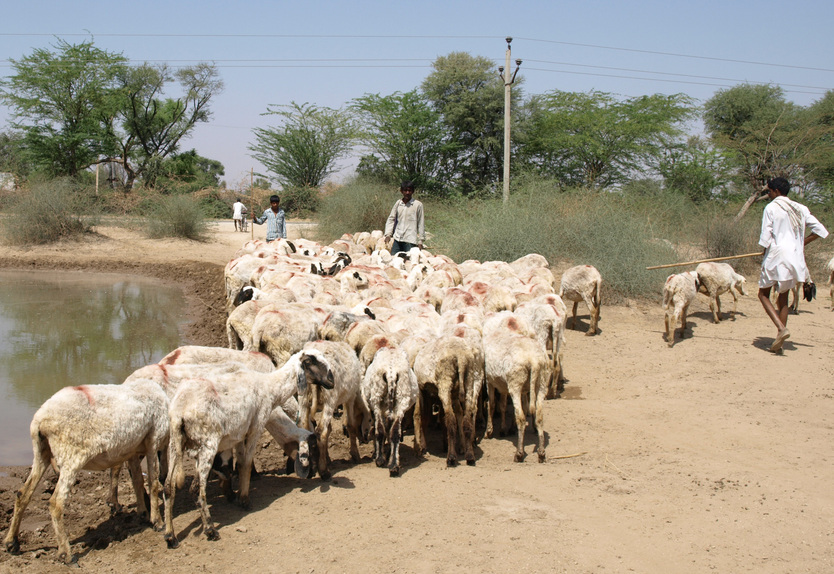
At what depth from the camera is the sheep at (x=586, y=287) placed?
33.8 feet

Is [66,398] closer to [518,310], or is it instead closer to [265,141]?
Result: [518,310]

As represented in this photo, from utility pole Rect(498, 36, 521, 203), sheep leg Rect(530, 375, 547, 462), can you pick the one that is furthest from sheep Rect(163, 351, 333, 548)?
utility pole Rect(498, 36, 521, 203)

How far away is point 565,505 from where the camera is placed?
14.9 feet

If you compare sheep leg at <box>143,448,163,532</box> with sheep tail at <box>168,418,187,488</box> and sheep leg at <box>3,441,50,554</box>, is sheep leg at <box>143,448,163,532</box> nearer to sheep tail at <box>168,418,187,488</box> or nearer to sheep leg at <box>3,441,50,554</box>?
sheep tail at <box>168,418,187,488</box>

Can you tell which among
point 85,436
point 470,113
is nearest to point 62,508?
point 85,436

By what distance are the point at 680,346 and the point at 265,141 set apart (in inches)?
1110

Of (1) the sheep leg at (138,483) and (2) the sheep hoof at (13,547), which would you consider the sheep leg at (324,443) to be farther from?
(2) the sheep hoof at (13,547)

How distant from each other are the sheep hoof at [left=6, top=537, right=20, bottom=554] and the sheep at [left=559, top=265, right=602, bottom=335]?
775cm

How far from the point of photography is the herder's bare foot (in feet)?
28.4

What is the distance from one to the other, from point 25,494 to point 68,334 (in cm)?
846

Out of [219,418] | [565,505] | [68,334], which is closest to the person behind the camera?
[219,418]

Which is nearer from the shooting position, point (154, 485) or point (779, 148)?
point (154, 485)

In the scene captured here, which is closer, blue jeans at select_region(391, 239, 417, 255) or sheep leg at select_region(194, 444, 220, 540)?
sheep leg at select_region(194, 444, 220, 540)

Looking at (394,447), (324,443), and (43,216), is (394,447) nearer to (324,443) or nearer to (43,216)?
(324,443)
